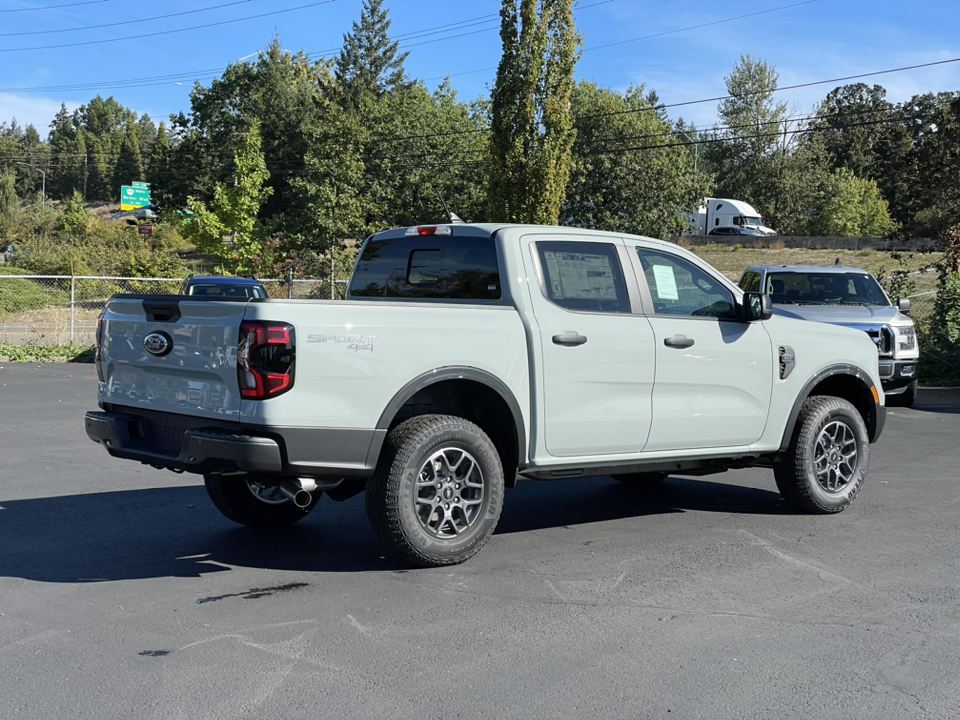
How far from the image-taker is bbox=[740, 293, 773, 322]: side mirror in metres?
6.89

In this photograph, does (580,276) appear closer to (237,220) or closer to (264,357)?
(264,357)

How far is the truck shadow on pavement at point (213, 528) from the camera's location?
19.1 feet

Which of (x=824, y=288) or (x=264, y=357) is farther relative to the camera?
(x=824, y=288)

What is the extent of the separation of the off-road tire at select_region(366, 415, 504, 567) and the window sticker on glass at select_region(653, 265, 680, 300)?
5.70ft

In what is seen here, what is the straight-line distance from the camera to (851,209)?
7275cm

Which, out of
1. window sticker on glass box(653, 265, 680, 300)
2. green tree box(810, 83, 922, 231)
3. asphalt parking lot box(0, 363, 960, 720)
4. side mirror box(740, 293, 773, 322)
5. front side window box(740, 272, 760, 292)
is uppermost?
green tree box(810, 83, 922, 231)

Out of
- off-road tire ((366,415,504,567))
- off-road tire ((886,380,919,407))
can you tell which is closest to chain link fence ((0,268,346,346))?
off-road tire ((886,380,919,407))

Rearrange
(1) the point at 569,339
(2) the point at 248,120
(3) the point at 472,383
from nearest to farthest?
1. (3) the point at 472,383
2. (1) the point at 569,339
3. (2) the point at 248,120

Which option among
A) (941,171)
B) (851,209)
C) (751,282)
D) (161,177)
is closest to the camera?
(751,282)

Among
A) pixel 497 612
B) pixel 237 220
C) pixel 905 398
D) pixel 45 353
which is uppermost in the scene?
pixel 237 220

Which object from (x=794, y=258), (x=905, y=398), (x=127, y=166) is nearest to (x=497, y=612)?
(x=905, y=398)

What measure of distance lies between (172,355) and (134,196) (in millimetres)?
95181

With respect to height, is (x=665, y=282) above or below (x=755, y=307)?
above

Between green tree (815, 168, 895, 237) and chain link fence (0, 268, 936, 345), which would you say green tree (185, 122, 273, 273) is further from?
green tree (815, 168, 895, 237)
